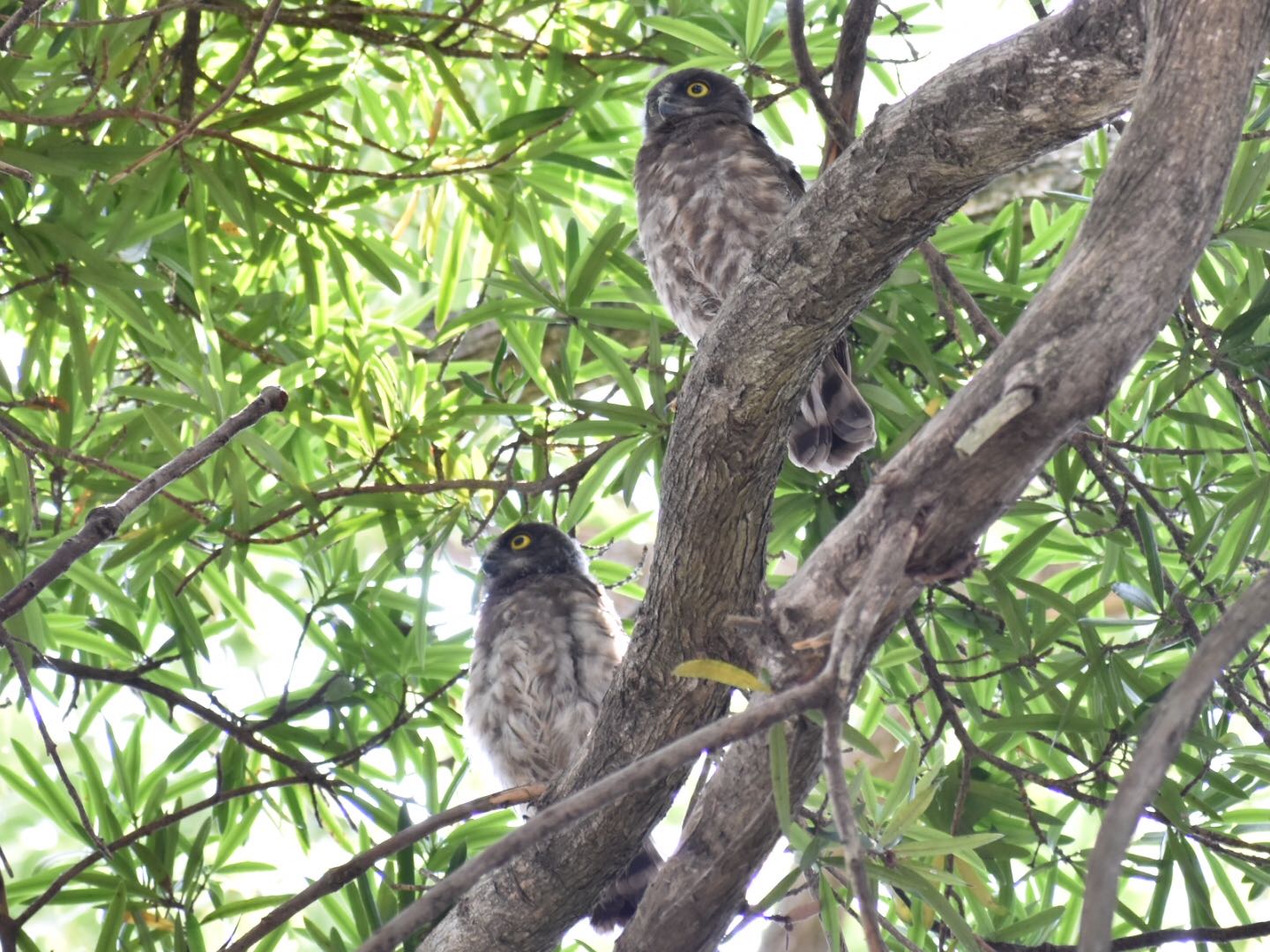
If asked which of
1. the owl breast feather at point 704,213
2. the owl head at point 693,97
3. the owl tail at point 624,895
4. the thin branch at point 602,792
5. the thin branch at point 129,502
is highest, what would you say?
the owl head at point 693,97

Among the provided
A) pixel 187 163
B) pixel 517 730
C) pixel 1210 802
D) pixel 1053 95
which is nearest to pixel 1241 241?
pixel 1053 95

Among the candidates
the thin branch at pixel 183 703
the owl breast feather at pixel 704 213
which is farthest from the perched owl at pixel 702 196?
the thin branch at pixel 183 703

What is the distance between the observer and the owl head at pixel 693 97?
3.68 m

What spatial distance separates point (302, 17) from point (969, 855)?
255 cm

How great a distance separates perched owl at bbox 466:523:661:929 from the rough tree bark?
1038 mm

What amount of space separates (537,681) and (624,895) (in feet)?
2.01

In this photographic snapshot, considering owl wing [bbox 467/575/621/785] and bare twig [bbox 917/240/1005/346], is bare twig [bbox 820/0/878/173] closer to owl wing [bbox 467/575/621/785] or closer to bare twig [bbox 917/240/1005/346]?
bare twig [bbox 917/240/1005/346]

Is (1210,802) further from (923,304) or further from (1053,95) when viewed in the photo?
(1053,95)

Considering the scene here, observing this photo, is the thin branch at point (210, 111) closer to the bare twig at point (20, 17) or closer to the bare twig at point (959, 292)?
the bare twig at point (20, 17)

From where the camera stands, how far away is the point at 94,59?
3131 millimetres

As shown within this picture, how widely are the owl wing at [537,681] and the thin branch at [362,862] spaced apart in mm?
977

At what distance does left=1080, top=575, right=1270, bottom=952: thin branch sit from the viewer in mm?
938

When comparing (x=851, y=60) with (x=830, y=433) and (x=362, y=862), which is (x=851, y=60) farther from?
(x=362, y=862)

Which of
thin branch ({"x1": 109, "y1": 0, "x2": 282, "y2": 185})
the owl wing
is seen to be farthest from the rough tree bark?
thin branch ({"x1": 109, "y1": 0, "x2": 282, "y2": 185})
